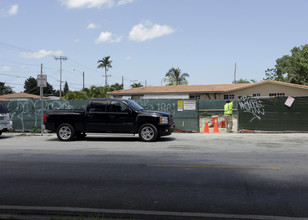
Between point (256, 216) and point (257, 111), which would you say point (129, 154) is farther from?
point (257, 111)

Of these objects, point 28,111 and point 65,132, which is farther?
point 28,111

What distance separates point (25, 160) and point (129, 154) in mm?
2961

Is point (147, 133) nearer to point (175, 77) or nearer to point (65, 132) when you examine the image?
point (65, 132)

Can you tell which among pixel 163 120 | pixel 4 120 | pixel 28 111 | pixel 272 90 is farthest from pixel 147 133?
pixel 272 90

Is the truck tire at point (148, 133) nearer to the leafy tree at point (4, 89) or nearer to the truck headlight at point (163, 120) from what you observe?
the truck headlight at point (163, 120)

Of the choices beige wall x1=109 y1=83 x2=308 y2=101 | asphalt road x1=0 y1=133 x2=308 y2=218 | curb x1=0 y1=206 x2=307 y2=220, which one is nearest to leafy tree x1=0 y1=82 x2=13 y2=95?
beige wall x1=109 y1=83 x2=308 y2=101

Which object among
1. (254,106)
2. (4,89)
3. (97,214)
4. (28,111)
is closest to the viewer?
(97,214)

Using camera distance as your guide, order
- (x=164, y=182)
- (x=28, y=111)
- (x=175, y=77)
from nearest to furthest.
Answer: (x=164, y=182), (x=28, y=111), (x=175, y=77)

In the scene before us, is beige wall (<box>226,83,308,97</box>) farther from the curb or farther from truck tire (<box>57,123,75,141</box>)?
the curb

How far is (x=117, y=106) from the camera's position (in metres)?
13.5

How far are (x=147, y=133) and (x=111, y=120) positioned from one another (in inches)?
66.0

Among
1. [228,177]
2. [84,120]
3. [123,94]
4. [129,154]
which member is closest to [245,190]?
[228,177]

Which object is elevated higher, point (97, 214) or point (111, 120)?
point (111, 120)

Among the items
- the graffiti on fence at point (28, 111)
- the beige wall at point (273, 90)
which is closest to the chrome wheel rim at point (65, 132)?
the graffiti on fence at point (28, 111)
